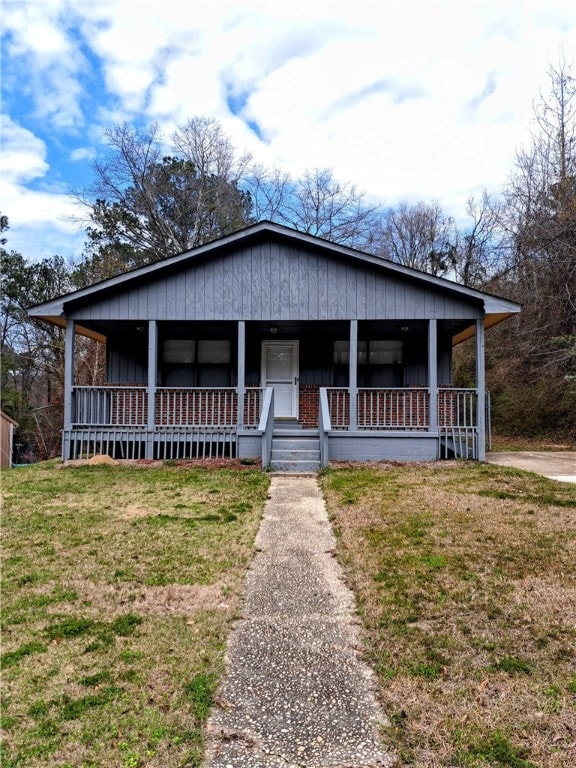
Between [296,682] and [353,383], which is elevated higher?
[353,383]

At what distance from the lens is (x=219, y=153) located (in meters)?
24.9

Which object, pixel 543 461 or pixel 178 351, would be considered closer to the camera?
pixel 543 461

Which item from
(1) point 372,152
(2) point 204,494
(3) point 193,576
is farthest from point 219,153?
(3) point 193,576

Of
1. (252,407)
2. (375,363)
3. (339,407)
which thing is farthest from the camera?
(375,363)

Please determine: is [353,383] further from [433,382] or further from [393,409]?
[433,382]

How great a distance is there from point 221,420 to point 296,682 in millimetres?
8435

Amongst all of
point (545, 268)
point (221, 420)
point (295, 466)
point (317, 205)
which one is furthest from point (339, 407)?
point (317, 205)

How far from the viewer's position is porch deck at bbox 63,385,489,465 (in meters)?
9.92

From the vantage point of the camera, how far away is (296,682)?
2.35m

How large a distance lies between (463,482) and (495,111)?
14908mm

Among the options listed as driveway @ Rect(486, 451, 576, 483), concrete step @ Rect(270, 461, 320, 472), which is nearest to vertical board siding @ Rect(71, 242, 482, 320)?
concrete step @ Rect(270, 461, 320, 472)

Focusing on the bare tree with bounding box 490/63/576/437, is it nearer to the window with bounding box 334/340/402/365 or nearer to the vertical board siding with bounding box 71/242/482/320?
the window with bounding box 334/340/402/365

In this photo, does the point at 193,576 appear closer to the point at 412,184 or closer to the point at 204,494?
the point at 204,494

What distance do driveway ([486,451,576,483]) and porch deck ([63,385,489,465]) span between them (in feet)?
3.17
